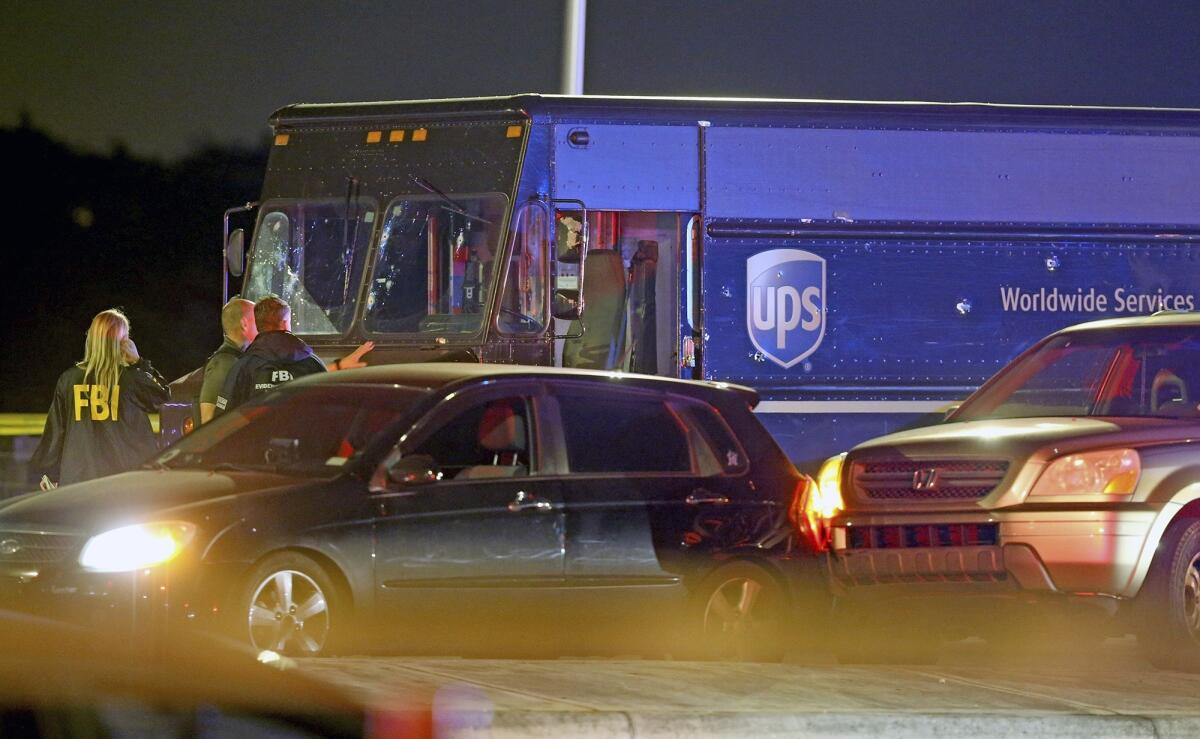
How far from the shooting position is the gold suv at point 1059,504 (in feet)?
31.1

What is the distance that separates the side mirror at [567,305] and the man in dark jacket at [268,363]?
2684 mm

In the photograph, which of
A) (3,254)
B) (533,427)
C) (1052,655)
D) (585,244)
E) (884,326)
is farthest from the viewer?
(3,254)

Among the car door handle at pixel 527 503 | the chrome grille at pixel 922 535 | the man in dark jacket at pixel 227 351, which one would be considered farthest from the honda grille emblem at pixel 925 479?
the man in dark jacket at pixel 227 351

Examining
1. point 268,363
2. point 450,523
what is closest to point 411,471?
point 450,523

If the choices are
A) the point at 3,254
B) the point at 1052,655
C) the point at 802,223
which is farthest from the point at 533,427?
the point at 3,254

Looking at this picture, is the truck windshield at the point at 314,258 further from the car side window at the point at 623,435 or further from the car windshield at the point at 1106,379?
the car windshield at the point at 1106,379

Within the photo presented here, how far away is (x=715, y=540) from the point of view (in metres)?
9.96

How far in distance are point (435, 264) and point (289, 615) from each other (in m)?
5.99

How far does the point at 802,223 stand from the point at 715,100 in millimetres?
1105

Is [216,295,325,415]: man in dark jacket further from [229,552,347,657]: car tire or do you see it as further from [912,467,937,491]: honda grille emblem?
[912,467,937,491]: honda grille emblem

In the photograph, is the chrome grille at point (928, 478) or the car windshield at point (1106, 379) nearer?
the chrome grille at point (928, 478)

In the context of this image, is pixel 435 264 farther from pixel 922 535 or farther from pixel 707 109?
pixel 922 535

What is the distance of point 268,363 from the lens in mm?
11227

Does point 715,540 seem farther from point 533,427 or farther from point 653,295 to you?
point 653,295
